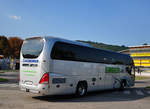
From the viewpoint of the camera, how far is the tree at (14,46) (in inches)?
3262

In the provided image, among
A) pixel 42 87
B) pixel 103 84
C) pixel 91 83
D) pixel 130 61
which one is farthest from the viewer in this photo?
pixel 130 61

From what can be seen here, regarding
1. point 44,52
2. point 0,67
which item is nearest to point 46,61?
point 44,52

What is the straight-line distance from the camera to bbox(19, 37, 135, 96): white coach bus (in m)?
10.2

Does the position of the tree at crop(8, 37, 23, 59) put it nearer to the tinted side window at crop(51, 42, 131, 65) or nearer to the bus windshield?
the tinted side window at crop(51, 42, 131, 65)

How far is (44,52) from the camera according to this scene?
33.7 feet

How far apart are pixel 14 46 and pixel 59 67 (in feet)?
252

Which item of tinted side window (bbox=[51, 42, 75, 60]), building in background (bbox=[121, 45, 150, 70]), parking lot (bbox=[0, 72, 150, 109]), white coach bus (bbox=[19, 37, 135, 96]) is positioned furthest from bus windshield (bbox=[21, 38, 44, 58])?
building in background (bbox=[121, 45, 150, 70])

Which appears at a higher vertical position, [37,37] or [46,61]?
[37,37]

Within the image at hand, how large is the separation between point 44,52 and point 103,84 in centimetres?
663

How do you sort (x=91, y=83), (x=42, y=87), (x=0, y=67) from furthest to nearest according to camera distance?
(x=0, y=67), (x=91, y=83), (x=42, y=87)

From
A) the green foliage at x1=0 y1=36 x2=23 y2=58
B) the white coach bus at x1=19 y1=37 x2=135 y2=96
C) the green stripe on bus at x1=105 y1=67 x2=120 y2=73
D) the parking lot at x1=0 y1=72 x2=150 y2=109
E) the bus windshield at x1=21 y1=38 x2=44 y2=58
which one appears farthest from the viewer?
the green foliage at x1=0 y1=36 x2=23 y2=58

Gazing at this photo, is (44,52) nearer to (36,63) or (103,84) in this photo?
(36,63)

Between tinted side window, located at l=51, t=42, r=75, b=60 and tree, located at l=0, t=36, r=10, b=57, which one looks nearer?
tinted side window, located at l=51, t=42, r=75, b=60

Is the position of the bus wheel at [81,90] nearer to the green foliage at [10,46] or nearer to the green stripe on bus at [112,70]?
the green stripe on bus at [112,70]
